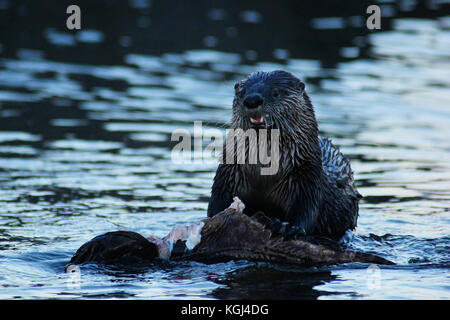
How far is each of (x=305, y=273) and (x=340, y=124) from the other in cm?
558

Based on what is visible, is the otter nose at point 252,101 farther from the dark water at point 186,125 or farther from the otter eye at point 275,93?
the dark water at point 186,125

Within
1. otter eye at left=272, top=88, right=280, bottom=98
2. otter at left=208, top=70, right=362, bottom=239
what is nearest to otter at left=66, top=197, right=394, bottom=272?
otter at left=208, top=70, right=362, bottom=239

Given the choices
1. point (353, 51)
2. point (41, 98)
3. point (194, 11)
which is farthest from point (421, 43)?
point (41, 98)

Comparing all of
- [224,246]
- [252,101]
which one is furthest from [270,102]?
[224,246]

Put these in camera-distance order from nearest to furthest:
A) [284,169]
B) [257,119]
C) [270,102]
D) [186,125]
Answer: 1. [257,119]
2. [270,102]
3. [284,169]
4. [186,125]

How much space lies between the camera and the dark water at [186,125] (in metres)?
6.20

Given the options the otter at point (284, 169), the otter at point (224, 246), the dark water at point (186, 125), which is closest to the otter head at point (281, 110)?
the otter at point (284, 169)

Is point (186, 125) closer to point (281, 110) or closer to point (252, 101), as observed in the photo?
point (281, 110)

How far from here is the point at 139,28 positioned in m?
15.7

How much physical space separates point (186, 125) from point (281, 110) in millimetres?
4645

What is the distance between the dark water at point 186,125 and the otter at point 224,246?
3.4 inches

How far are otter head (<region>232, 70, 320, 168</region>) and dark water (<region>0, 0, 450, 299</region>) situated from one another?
1041mm

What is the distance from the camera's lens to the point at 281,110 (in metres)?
6.72
